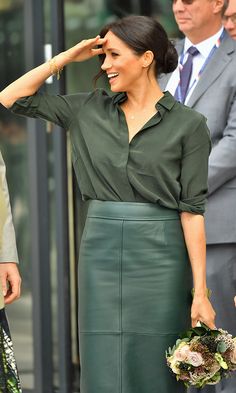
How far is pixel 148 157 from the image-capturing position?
4824 millimetres

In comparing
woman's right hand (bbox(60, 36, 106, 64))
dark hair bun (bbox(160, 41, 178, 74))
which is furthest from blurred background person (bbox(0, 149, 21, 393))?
dark hair bun (bbox(160, 41, 178, 74))

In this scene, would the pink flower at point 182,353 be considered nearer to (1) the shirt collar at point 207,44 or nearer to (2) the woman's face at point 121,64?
(2) the woman's face at point 121,64

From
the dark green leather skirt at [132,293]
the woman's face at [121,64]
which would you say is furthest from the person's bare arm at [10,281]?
the woman's face at [121,64]

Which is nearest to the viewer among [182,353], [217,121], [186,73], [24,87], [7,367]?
[7,367]

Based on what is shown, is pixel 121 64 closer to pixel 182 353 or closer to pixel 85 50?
pixel 85 50

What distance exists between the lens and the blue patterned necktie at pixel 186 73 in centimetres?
601

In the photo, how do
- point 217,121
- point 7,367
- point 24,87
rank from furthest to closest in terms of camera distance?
point 217,121
point 24,87
point 7,367

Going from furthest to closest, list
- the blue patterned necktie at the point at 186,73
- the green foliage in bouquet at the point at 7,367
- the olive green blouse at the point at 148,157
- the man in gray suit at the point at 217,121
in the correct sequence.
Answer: the blue patterned necktie at the point at 186,73 < the man in gray suit at the point at 217,121 < the olive green blouse at the point at 148,157 < the green foliage in bouquet at the point at 7,367

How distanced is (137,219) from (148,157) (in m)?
0.25

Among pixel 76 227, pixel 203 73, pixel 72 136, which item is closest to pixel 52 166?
pixel 76 227

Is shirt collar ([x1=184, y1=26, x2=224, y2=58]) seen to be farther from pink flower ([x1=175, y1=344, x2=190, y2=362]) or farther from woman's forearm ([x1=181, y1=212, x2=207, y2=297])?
pink flower ([x1=175, y1=344, x2=190, y2=362])

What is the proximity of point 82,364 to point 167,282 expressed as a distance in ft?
1.63

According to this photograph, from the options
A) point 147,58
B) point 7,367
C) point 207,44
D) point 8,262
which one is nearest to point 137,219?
point 8,262

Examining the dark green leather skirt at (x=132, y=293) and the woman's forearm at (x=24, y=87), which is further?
the woman's forearm at (x=24, y=87)
